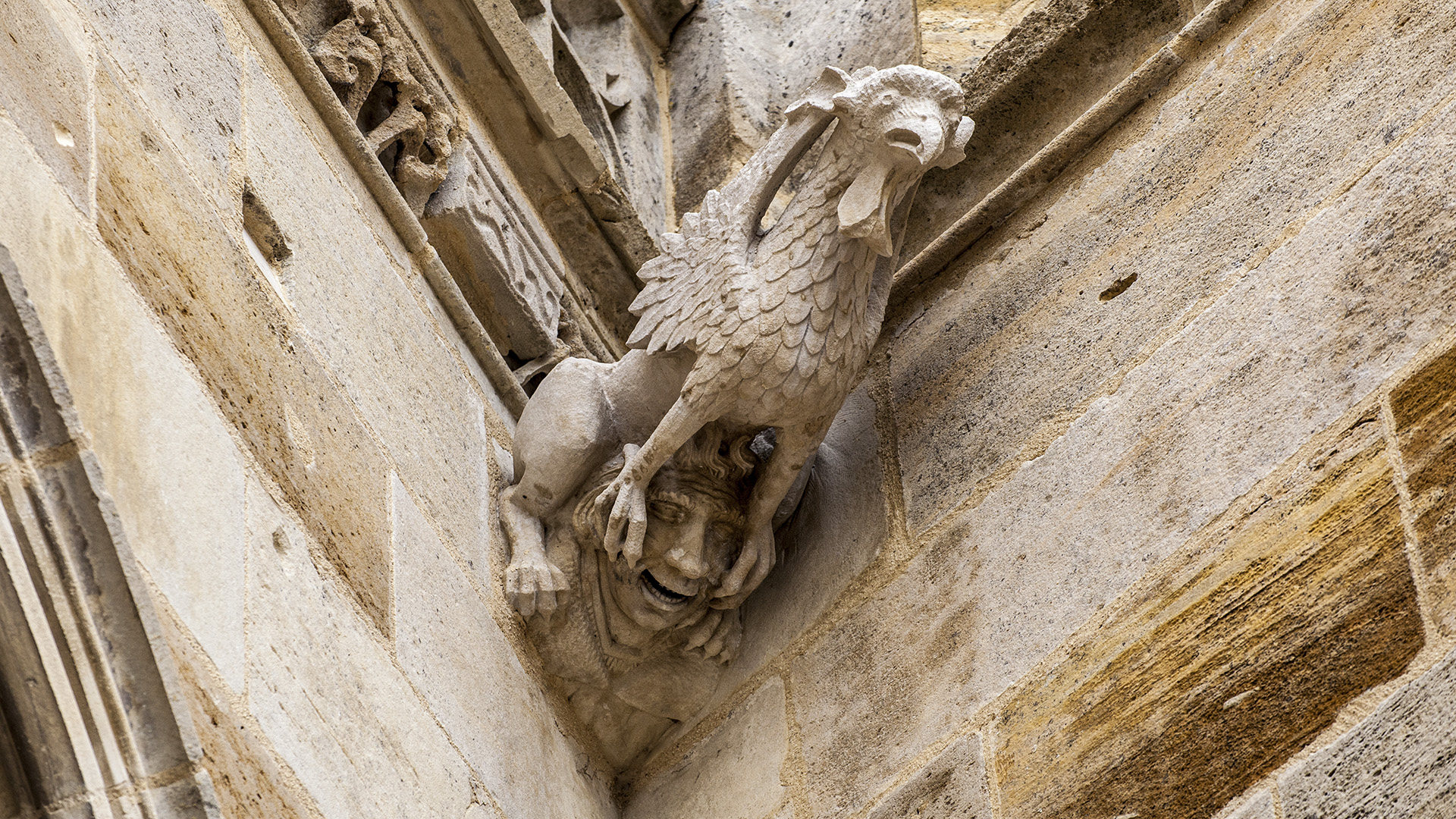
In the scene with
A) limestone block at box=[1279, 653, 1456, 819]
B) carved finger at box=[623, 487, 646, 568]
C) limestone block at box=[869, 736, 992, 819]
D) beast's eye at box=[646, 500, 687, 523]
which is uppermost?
A: carved finger at box=[623, 487, 646, 568]

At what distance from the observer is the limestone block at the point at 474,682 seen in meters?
2.70

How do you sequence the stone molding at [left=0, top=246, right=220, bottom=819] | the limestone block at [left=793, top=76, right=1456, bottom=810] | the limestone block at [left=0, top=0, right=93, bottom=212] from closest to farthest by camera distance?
the stone molding at [left=0, top=246, right=220, bottom=819], the limestone block at [left=0, top=0, right=93, bottom=212], the limestone block at [left=793, top=76, right=1456, bottom=810]

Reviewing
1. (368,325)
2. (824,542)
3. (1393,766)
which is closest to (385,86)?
(368,325)

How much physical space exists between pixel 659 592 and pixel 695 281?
1.88ft

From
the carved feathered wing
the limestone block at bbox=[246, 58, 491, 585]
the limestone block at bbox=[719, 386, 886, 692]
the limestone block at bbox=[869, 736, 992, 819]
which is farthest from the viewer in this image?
the limestone block at bbox=[719, 386, 886, 692]

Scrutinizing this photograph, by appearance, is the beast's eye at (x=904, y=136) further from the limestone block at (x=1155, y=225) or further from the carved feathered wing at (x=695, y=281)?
the limestone block at (x=1155, y=225)

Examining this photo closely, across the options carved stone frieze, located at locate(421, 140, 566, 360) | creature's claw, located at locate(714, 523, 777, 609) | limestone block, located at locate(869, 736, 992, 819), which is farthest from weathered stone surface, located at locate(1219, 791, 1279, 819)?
carved stone frieze, located at locate(421, 140, 566, 360)

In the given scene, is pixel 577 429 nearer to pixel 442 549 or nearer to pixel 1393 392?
pixel 442 549

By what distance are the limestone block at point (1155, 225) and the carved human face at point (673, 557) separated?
0.36 meters

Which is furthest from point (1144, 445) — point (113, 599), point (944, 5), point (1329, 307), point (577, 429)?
point (944, 5)

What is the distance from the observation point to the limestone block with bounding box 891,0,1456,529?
272 centimetres

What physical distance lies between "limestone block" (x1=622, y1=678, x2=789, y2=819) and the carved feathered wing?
0.69 m

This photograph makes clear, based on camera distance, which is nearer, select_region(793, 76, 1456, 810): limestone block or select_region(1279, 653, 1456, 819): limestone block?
select_region(1279, 653, 1456, 819): limestone block

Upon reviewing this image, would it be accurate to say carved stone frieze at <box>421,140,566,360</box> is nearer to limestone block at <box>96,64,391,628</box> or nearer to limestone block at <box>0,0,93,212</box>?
limestone block at <box>96,64,391,628</box>
